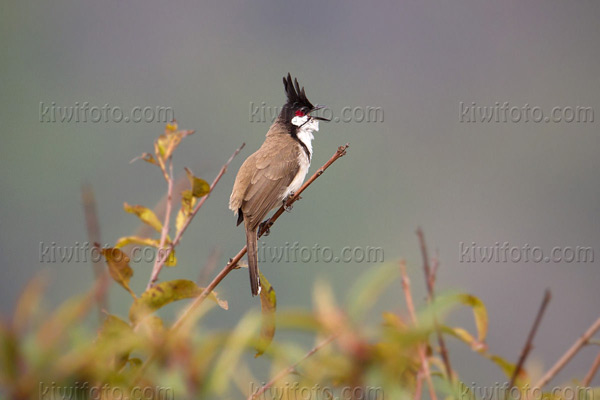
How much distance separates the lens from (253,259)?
13.2ft

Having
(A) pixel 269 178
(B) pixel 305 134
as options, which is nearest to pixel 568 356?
(A) pixel 269 178

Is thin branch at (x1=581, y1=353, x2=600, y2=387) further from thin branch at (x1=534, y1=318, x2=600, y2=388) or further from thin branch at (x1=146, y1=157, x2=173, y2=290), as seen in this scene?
thin branch at (x1=146, y1=157, x2=173, y2=290)

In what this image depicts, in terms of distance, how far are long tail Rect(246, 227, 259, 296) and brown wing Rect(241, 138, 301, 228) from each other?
15 centimetres

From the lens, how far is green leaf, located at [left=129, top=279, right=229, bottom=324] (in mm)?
1401

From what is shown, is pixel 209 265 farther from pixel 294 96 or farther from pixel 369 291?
pixel 294 96

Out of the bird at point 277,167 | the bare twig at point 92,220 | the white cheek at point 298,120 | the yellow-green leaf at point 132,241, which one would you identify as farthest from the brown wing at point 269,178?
the bare twig at point 92,220

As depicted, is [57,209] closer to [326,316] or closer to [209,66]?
[209,66]

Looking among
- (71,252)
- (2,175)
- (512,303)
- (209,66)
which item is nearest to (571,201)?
(512,303)

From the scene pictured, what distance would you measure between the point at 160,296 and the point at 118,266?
0.79 ft

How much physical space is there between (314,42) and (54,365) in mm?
123381

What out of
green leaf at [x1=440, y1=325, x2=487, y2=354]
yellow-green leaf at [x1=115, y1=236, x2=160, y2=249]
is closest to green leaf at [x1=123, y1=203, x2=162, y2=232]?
yellow-green leaf at [x1=115, y1=236, x2=160, y2=249]

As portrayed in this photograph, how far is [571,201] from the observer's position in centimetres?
10162

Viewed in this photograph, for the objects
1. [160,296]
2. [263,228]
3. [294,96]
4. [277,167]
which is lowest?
[160,296]

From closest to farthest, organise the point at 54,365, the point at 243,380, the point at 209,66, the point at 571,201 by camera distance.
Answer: the point at 54,365 → the point at 243,380 → the point at 571,201 → the point at 209,66
